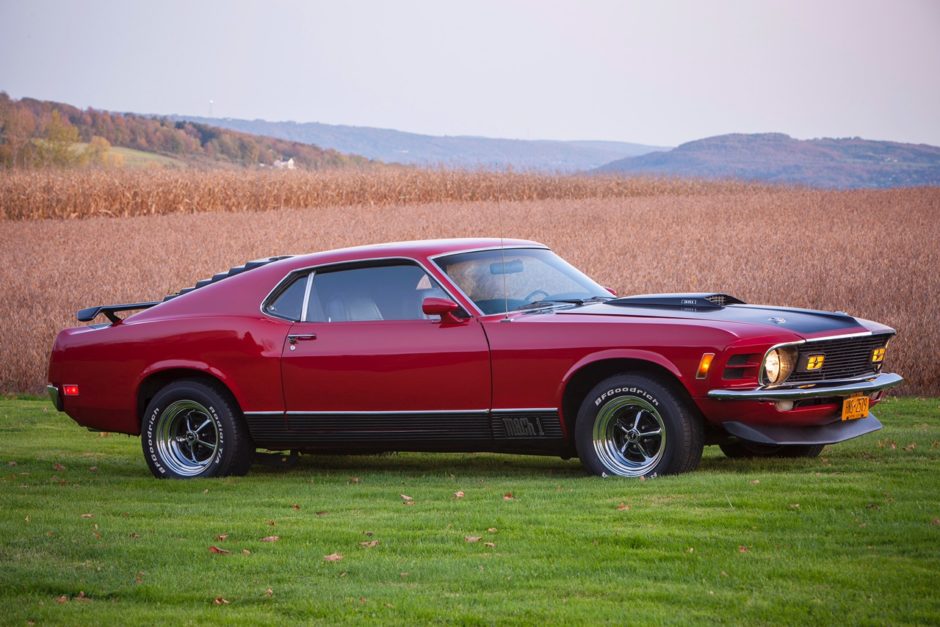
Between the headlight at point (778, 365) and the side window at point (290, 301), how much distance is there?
3.30m

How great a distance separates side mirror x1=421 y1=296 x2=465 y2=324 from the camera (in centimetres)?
835

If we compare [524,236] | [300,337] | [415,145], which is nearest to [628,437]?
[300,337]

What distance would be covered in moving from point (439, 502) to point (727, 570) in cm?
244

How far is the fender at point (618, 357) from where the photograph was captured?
7938mm

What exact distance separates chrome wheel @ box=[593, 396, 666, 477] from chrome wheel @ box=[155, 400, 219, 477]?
2.98 m

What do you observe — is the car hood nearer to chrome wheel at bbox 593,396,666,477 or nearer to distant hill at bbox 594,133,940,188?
chrome wheel at bbox 593,396,666,477

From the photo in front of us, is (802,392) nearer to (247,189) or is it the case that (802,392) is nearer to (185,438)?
(185,438)

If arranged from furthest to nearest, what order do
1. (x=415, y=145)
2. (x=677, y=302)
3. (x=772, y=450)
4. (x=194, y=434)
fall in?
(x=415, y=145) → (x=194, y=434) → (x=772, y=450) → (x=677, y=302)

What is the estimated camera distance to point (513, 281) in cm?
886

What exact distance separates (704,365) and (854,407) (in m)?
1.15

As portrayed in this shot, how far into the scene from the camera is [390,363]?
864cm

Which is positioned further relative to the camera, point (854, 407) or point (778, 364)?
point (854, 407)

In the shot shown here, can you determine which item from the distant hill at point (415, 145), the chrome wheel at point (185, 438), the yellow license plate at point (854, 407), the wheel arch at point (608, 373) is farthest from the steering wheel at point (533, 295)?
the distant hill at point (415, 145)

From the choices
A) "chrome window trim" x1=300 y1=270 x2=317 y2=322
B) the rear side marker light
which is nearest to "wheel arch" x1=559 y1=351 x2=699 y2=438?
the rear side marker light
